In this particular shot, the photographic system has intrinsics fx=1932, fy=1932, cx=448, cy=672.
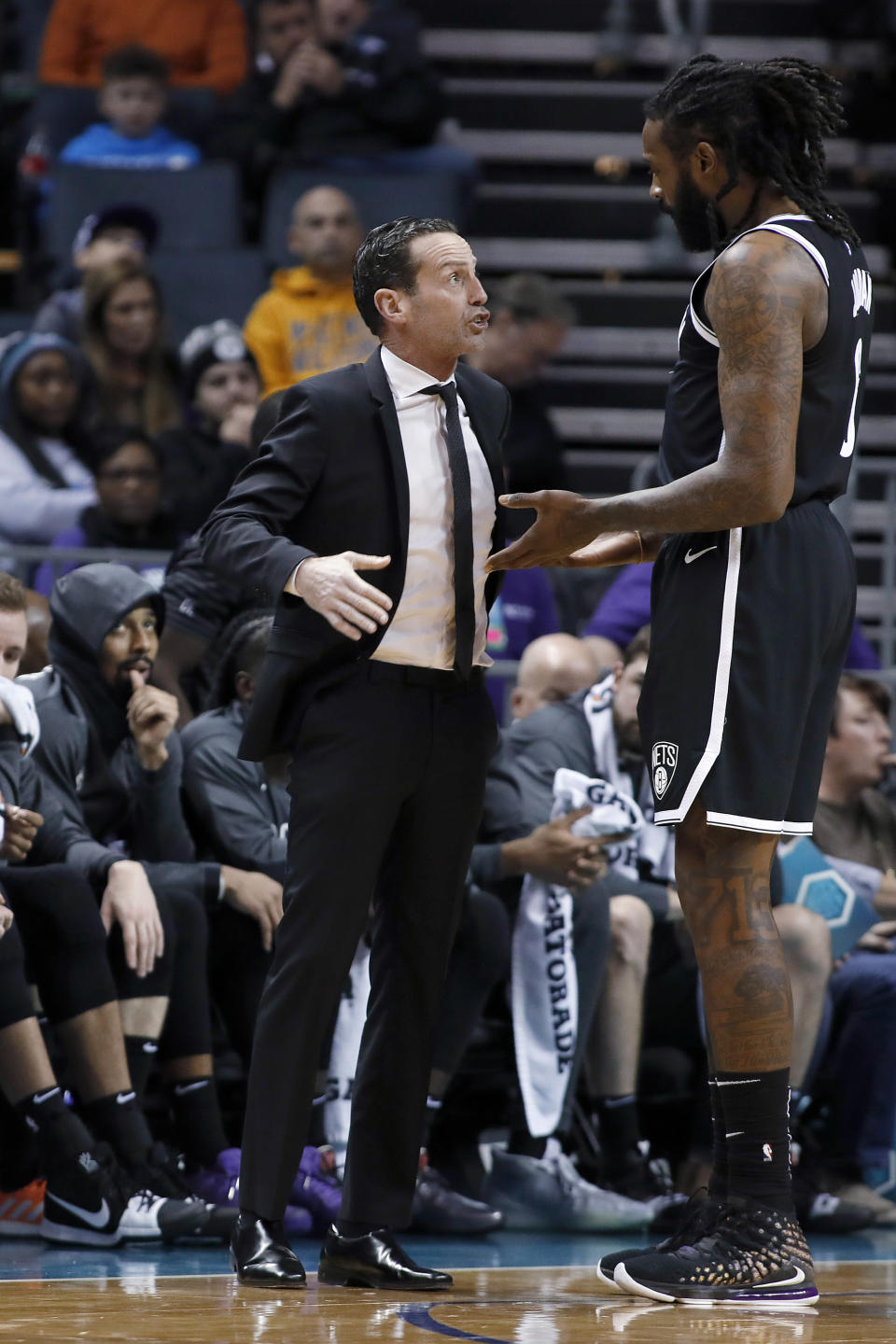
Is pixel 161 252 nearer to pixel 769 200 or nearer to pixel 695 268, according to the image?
pixel 695 268

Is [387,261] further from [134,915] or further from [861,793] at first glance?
[861,793]

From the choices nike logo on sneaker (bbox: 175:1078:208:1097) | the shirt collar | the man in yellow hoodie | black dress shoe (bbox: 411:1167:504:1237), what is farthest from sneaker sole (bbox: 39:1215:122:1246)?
the man in yellow hoodie

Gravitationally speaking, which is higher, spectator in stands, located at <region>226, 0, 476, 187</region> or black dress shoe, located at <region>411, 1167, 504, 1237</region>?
spectator in stands, located at <region>226, 0, 476, 187</region>

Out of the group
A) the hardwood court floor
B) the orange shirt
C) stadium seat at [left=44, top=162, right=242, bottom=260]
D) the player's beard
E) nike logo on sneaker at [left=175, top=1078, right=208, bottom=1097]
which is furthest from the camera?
the orange shirt

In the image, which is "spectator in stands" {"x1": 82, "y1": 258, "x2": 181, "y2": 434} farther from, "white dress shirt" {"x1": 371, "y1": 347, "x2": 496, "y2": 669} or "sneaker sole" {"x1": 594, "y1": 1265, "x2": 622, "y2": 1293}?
"sneaker sole" {"x1": 594, "y1": 1265, "x2": 622, "y2": 1293}

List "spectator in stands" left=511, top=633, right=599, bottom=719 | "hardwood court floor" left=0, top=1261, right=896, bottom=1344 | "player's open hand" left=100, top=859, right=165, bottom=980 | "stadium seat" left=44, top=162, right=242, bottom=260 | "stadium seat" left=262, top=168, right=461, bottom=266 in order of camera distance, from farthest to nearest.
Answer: "stadium seat" left=44, top=162, right=242, bottom=260, "stadium seat" left=262, top=168, right=461, bottom=266, "spectator in stands" left=511, top=633, right=599, bottom=719, "player's open hand" left=100, top=859, right=165, bottom=980, "hardwood court floor" left=0, top=1261, right=896, bottom=1344

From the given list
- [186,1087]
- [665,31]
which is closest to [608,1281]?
[186,1087]

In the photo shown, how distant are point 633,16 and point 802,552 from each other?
7.59 m

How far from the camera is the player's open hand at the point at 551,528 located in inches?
124

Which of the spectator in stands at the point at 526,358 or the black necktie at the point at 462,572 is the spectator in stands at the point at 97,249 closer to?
the spectator in stands at the point at 526,358

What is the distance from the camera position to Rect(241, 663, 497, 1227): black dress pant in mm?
3240

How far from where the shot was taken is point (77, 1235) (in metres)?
4.04

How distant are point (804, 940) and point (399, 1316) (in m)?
2.17

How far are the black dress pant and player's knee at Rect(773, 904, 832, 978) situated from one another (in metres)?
1.66
